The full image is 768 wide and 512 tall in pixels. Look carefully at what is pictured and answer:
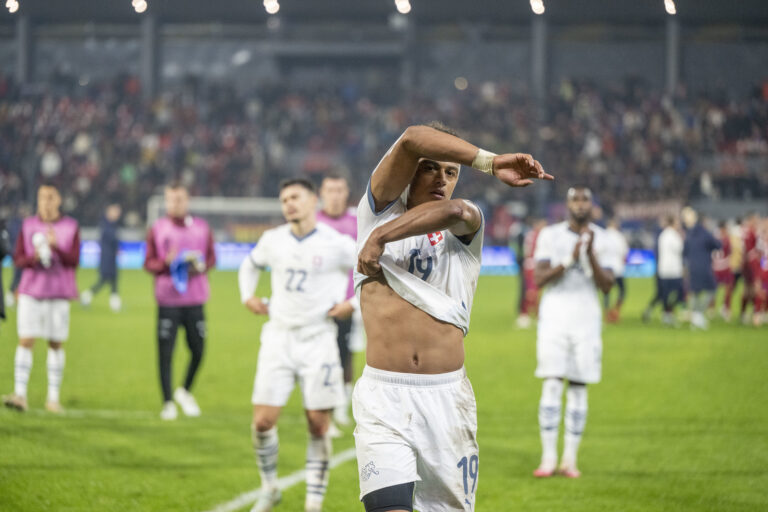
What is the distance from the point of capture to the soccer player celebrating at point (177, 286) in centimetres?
1029

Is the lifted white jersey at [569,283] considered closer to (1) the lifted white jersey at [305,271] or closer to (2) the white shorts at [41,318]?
(1) the lifted white jersey at [305,271]

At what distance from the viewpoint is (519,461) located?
852 cm

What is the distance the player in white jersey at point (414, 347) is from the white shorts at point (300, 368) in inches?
97.2

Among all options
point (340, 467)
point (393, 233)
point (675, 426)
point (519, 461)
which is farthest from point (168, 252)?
point (393, 233)

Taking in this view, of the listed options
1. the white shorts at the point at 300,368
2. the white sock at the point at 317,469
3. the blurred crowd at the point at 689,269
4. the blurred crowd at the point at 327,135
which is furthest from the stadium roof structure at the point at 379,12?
the white sock at the point at 317,469

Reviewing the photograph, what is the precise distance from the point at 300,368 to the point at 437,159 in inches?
131

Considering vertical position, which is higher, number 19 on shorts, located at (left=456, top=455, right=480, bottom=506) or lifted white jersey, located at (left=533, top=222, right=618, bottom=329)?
lifted white jersey, located at (left=533, top=222, right=618, bottom=329)

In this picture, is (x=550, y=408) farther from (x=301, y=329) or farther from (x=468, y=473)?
(x=468, y=473)

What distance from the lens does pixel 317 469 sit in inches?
259

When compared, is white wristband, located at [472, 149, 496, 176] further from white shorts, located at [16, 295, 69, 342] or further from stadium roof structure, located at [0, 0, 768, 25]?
stadium roof structure, located at [0, 0, 768, 25]

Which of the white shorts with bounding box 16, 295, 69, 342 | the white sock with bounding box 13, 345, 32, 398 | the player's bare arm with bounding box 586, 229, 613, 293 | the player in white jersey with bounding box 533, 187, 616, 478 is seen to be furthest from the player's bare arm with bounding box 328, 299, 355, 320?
the white sock with bounding box 13, 345, 32, 398

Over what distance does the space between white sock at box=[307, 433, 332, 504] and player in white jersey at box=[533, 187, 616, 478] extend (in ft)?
6.53

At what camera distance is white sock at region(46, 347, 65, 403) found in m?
10.4

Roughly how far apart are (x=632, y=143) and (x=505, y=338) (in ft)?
86.6
